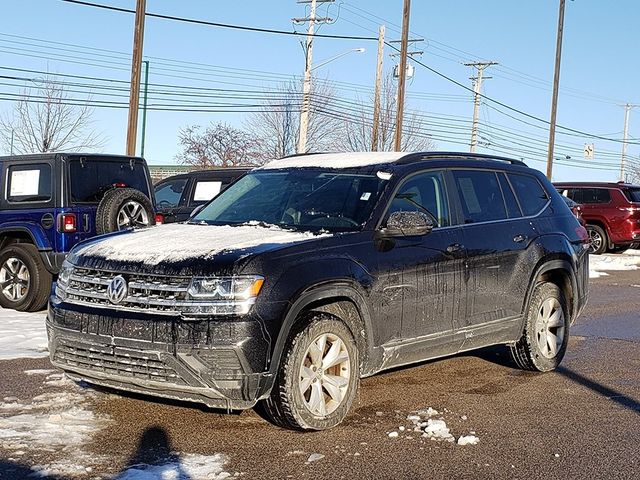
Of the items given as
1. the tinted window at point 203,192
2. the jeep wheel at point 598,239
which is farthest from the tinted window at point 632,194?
the tinted window at point 203,192

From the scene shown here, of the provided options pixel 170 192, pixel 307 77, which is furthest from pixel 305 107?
pixel 170 192

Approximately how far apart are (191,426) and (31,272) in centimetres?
554

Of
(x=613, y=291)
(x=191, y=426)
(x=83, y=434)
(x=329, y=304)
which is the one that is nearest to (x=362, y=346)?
(x=329, y=304)

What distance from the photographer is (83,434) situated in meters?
5.41

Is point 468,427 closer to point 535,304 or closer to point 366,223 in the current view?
point 366,223

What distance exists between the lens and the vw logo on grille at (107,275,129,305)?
544cm

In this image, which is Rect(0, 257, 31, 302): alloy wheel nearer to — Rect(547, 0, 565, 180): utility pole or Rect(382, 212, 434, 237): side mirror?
Rect(382, 212, 434, 237): side mirror

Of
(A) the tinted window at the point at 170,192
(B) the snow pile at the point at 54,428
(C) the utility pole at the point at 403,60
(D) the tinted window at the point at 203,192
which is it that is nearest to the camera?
(B) the snow pile at the point at 54,428

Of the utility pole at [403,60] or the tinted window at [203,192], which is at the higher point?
the utility pole at [403,60]

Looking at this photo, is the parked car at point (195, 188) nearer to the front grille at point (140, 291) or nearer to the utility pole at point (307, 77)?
the front grille at point (140, 291)

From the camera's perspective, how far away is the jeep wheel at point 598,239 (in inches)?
945

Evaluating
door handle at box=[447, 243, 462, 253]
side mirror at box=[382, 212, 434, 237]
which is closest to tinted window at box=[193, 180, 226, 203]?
door handle at box=[447, 243, 462, 253]

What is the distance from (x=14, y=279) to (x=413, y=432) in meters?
6.75

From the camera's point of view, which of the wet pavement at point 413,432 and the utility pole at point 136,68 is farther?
the utility pole at point 136,68
